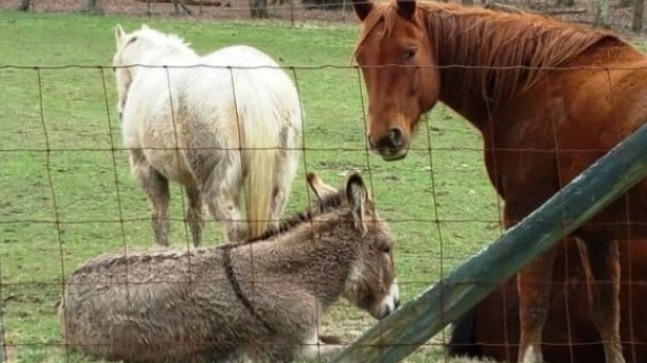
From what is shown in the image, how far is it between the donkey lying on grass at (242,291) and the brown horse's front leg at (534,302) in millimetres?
825

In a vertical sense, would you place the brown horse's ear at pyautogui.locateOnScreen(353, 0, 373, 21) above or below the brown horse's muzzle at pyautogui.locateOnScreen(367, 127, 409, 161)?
above

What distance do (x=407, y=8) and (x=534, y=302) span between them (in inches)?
56.4

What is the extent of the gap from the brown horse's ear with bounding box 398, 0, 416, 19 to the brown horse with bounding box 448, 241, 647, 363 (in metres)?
1.31

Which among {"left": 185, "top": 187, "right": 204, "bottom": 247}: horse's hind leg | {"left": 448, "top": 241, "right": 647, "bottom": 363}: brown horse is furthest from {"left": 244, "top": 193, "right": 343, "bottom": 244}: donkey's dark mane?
{"left": 185, "top": 187, "right": 204, "bottom": 247}: horse's hind leg

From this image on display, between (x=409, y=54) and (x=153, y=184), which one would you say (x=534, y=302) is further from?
(x=153, y=184)

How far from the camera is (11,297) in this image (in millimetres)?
7652

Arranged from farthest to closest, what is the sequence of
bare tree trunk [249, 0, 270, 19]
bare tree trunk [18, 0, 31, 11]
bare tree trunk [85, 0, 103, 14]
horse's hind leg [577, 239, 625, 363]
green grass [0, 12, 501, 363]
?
bare tree trunk [18, 0, 31, 11] < bare tree trunk [249, 0, 270, 19] < bare tree trunk [85, 0, 103, 14] < green grass [0, 12, 501, 363] < horse's hind leg [577, 239, 625, 363]

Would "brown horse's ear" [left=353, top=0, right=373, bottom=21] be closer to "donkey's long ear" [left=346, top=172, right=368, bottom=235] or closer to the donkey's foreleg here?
"donkey's long ear" [left=346, top=172, right=368, bottom=235]

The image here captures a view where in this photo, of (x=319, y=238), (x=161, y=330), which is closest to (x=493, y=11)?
(x=319, y=238)

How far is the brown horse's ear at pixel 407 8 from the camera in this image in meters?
5.62

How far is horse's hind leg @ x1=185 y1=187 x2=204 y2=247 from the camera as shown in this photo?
8.77m

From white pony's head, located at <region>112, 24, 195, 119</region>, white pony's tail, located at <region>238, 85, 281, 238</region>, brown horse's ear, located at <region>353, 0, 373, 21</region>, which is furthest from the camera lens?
white pony's head, located at <region>112, 24, 195, 119</region>

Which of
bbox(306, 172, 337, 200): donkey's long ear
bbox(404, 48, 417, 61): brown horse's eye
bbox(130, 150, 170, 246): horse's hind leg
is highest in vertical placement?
bbox(404, 48, 417, 61): brown horse's eye

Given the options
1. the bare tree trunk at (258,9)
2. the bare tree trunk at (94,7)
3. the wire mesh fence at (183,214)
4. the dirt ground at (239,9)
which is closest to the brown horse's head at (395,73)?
the wire mesh fence at (183,214)
